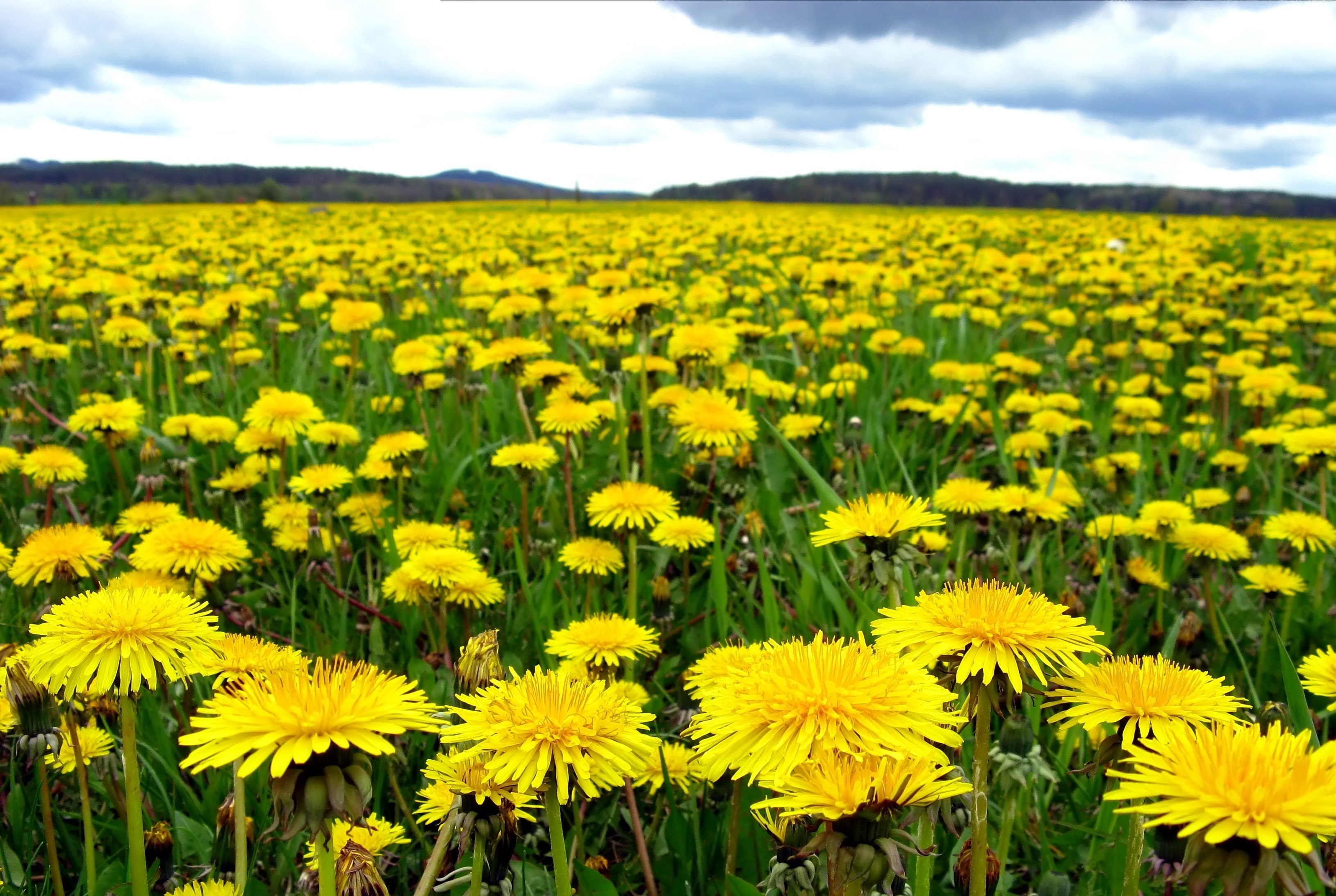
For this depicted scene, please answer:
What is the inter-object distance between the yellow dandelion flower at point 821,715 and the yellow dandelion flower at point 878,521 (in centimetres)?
47

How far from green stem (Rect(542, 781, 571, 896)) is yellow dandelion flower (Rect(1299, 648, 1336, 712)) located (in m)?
0.88

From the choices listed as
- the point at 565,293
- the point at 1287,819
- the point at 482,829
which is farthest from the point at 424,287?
the point at 1287,819

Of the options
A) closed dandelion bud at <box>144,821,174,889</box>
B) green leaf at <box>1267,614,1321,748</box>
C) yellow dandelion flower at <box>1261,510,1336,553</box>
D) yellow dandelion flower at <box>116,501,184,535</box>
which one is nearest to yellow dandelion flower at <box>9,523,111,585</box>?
yellow dandelion flower at <box>116,501,184,535</box>

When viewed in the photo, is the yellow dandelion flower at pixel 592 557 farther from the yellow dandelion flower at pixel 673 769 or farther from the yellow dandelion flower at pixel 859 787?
the yellow dandelion flower at pixel 859 787

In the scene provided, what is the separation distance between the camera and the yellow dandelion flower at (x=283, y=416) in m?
2.56

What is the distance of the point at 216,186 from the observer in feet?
167

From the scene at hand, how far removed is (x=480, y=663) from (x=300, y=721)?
1.23 feet

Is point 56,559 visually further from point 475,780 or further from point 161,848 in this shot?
point 475,780

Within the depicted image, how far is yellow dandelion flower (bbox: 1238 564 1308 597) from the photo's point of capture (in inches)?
85.7

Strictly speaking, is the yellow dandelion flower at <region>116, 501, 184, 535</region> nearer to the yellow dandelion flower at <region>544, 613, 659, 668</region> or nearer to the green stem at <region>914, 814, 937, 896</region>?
the yellow dandelion flower at <region>544, 613, 659, 668</region>

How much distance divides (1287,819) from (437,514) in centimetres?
228

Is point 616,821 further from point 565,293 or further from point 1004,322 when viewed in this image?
point 1004,322

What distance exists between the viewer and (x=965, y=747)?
57.9 inches

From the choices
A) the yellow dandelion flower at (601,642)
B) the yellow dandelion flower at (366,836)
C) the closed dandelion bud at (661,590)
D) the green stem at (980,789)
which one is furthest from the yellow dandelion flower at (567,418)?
the green stem at (980,789)
